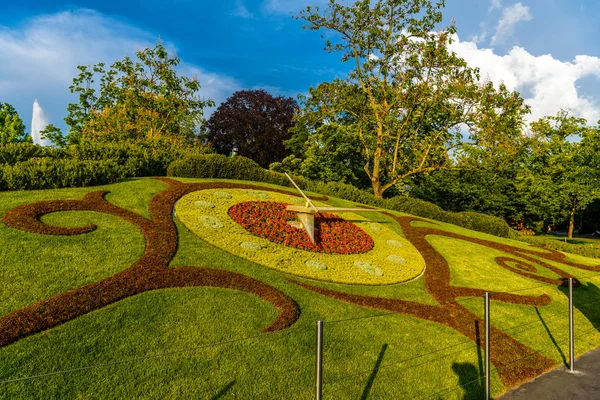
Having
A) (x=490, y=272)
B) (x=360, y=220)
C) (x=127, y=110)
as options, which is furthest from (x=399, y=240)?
(x=127, y=110)

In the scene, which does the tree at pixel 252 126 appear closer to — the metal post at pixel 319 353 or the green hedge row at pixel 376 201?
the green hedge row at pixel 376 201

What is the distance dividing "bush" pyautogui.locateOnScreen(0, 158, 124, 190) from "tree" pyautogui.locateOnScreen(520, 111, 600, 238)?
36320 mm

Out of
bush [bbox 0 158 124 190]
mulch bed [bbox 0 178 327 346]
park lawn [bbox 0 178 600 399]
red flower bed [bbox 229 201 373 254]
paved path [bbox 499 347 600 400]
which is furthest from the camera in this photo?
red flower bed [bbox 229 201 373 254]

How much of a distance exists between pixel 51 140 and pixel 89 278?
31.2m

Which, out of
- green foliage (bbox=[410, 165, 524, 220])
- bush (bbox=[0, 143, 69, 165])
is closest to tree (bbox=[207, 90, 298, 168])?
green foliage (bbox=[410, 165, 524, 220])

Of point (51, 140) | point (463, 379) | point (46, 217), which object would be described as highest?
point (51, 140)

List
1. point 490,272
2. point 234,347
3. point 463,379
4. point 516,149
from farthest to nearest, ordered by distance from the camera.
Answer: point 516,149
point 490,272
point 463,379
point 234,347

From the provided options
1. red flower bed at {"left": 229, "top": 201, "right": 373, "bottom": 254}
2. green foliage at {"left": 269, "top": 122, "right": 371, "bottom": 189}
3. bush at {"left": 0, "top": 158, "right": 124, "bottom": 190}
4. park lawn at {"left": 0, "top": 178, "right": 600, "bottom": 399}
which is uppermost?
green foliage at {"left": 269, "top": 122, "right": 371, "bottom": 189}

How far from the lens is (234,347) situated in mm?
5883

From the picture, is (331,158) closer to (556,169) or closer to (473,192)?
(473,192)

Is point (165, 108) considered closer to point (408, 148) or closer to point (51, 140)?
point (51, 140)

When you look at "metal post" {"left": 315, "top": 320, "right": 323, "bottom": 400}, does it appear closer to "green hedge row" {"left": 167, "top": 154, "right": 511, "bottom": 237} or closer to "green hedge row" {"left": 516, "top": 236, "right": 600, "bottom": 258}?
"green hedge row" {"left": 167, "top": 154, "right": 511, "bottom": 237}

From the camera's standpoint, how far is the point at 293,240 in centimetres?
1201

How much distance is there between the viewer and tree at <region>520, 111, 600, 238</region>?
1349 inches
